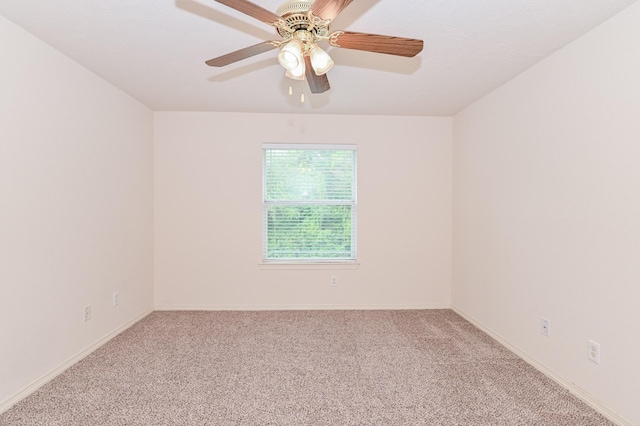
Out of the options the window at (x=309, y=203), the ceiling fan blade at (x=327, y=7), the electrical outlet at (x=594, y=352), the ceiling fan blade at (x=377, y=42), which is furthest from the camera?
the window at (x=309, y=203)

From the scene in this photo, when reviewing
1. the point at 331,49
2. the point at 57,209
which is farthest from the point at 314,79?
Answer: the point at 57,209

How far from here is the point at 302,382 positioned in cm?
232

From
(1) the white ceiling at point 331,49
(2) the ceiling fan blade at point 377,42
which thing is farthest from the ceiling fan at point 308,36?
(1) the white ceiling at point 331,49

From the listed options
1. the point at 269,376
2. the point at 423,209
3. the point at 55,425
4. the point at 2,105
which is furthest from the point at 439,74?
the point at 55,425

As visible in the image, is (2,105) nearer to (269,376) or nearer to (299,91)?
(299,91)

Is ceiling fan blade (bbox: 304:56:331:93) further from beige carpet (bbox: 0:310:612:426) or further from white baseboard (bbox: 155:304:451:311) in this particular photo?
white baseboard (bbox: 155:304:451:311)

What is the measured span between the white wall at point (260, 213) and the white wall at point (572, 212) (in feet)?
2.62

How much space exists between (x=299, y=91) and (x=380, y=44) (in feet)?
5.82

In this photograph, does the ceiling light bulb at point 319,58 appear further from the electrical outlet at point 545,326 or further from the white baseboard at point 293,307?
the white baseboard at point 293,307

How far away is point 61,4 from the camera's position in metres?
1.85

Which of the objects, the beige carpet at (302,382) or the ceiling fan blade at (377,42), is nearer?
the ceiling fan blade at (377,42)

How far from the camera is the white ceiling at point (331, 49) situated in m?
1.86

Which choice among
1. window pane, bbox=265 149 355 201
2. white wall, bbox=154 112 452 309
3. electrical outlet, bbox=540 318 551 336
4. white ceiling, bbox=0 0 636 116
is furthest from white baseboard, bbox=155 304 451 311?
white ceiling, bbox=0 0 636 116

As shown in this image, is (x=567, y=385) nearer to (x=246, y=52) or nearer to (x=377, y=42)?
(x=377, y=42)
